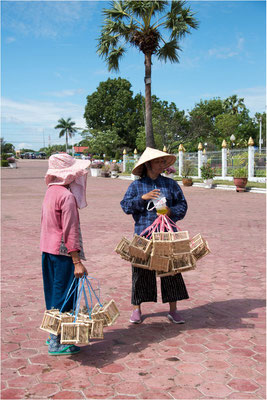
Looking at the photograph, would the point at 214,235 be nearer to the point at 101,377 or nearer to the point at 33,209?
the point at 101,377

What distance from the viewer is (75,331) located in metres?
3.02

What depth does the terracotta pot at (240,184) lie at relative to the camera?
19.0m

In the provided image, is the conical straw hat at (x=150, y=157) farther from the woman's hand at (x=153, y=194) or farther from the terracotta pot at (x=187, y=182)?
the terracotta pot at (x=187, y=182)

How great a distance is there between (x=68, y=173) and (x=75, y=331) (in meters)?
1.21

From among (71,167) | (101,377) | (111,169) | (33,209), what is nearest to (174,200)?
(71,167)

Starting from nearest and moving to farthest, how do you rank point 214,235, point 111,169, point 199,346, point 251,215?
point 199,346, point 214,235, point 251,215, point 111,169

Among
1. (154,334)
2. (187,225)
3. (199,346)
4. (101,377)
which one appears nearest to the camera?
(101,377)

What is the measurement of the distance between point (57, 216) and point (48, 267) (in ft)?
1.48

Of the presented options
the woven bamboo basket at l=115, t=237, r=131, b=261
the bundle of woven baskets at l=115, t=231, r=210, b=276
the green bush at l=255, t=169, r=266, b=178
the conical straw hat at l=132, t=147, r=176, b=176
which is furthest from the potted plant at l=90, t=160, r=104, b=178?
the bundle of woven baskets at l=115, t=231, r=210, b=276

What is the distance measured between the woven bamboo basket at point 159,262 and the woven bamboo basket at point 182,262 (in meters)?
0.06

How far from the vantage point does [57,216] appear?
3176 mm

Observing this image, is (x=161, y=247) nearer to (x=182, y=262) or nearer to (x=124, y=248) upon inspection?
(x=182, y=262)

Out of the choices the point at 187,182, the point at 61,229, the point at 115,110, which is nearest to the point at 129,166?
the point at 187,182

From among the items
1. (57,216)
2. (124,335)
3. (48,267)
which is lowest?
(124,335)
